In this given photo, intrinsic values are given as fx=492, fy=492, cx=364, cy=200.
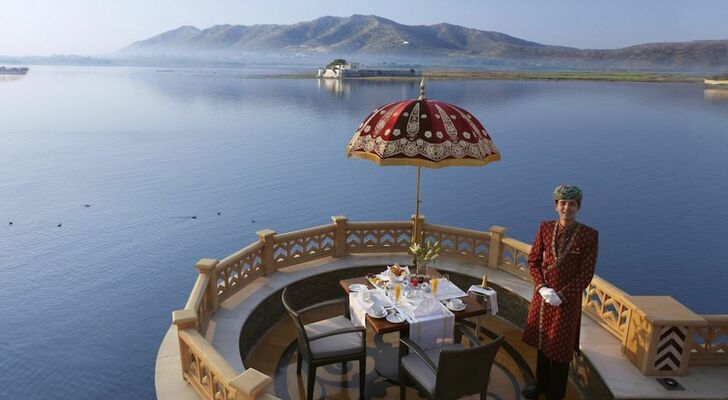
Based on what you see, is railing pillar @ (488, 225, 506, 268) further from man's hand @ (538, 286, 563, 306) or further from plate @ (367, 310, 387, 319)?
plate @ (367, 310, 387, 319)

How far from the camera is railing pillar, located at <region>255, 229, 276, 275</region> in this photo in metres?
8.95

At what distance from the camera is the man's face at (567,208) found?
562 centimetres

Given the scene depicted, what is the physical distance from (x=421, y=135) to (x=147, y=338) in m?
9.09

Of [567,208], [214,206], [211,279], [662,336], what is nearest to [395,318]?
[567,208]

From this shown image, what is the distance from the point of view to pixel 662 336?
6219 millimetres

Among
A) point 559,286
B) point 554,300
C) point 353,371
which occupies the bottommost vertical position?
point 353,371

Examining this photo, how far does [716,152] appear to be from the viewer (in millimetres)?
39969

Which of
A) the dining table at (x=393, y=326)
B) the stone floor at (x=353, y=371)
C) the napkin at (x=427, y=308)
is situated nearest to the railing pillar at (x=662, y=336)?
the stone floor at (x=353, y=371)

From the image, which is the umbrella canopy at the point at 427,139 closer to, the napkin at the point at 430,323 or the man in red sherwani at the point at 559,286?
the man in red sherwani at the point at 559,286

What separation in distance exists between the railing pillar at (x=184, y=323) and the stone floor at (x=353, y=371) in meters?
1.31

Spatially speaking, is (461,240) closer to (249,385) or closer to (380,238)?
(380,238)

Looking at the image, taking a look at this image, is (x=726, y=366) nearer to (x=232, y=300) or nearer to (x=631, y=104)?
(x=232, y=300)

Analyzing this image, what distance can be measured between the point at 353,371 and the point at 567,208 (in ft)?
12.3

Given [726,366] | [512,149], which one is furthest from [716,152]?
[726,366]
